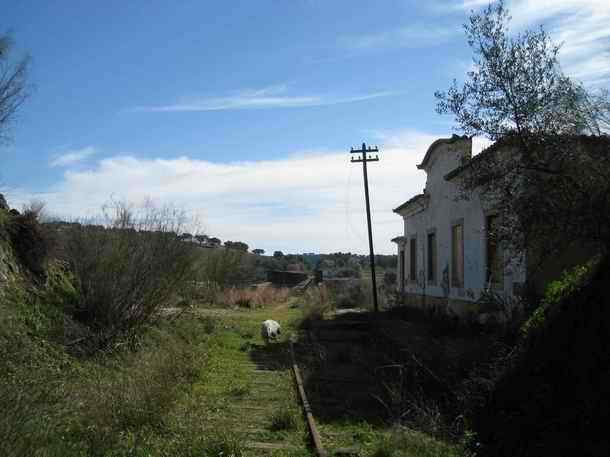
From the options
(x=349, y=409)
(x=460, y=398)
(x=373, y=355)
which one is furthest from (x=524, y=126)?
(x=373, y=355)

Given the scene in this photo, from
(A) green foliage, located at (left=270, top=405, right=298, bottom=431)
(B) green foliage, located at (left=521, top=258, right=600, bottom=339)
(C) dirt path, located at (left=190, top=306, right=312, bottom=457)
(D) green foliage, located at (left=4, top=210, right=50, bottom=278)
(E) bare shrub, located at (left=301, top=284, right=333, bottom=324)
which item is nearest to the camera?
(B) green foliage, located at (left=521, top=258, right=600, bottom=339)

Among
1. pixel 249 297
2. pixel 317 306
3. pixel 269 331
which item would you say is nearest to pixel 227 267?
pixel 249 297

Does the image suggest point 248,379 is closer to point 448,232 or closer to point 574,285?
point 574,285

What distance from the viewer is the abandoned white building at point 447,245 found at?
18.8 metres

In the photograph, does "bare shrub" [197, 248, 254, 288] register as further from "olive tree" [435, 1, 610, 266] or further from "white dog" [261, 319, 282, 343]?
"olive tree" [435, 1, 610, 266]

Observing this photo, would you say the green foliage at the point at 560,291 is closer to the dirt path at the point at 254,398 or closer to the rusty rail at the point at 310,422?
the rusty rail at the point at 310,422

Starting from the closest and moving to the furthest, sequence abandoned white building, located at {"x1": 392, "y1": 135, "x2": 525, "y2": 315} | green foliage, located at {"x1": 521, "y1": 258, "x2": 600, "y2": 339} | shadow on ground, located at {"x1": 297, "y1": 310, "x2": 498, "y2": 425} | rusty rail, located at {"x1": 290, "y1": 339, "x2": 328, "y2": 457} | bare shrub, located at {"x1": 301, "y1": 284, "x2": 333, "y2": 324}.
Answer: rusty rail, located at {"x1": 290, "y1": 339, "x2": 328, "y2": 457}
green foliage, located at {"x1": 521, "y1": 258, "x2": 600, "y2": 339}
shadow on ground, located at {"x1": 297, "y1": 310, "x2": 498, "y2": 425}
abandoned white building, located at {"x1": 392, "y1": 135, "x2": 525, "y2": 315}
bare shrub, located at {"x1": 301, "y1": 284, "x2": 333, "y2": 324}

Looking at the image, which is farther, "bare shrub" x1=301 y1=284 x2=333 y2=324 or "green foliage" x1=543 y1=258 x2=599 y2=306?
"bare shrub" x1=301 y1=284 x2=333 y2=324

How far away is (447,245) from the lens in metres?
24.4

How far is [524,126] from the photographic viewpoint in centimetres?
921

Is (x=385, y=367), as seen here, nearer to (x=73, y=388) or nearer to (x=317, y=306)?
(x=73, y=388)

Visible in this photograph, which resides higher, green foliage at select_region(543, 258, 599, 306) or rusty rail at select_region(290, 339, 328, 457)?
green foliage at select_region(543, 258, 599, 306)

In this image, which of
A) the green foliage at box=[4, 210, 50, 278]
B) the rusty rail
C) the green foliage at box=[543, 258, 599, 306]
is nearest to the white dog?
the rusty rail

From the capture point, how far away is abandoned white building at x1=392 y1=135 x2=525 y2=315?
61.5ft
